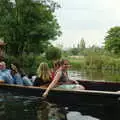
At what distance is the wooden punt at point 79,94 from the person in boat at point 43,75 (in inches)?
8.2

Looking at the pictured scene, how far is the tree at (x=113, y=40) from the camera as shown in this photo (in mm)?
68588

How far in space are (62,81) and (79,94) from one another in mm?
976

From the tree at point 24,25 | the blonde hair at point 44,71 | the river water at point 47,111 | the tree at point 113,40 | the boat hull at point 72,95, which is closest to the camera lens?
the boat hull at point 72,95

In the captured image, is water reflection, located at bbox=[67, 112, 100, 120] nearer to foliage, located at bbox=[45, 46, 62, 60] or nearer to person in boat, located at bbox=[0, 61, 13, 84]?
person in boat, located at bbox=[0, 61, 13, 84]

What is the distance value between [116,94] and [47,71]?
2128 mm

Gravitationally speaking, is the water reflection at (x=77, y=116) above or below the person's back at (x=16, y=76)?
below

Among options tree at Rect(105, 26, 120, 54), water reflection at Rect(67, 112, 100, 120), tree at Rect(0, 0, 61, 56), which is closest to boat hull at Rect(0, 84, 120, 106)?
water reflection at Rect(67, 112, 100, 120)

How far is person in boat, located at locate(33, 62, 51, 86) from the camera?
30.2 feet

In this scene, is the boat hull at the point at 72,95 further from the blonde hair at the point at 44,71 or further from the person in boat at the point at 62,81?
the blonde hair at the point at 44,71

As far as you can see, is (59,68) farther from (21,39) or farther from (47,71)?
(21,39)

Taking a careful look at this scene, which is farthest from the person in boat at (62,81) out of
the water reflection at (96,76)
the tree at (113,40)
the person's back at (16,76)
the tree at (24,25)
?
the tree at (113,40)

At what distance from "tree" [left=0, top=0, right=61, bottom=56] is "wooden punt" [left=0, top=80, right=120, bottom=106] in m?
29.2

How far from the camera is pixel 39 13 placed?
132 feet

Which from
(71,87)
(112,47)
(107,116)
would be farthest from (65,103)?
(112,47)
